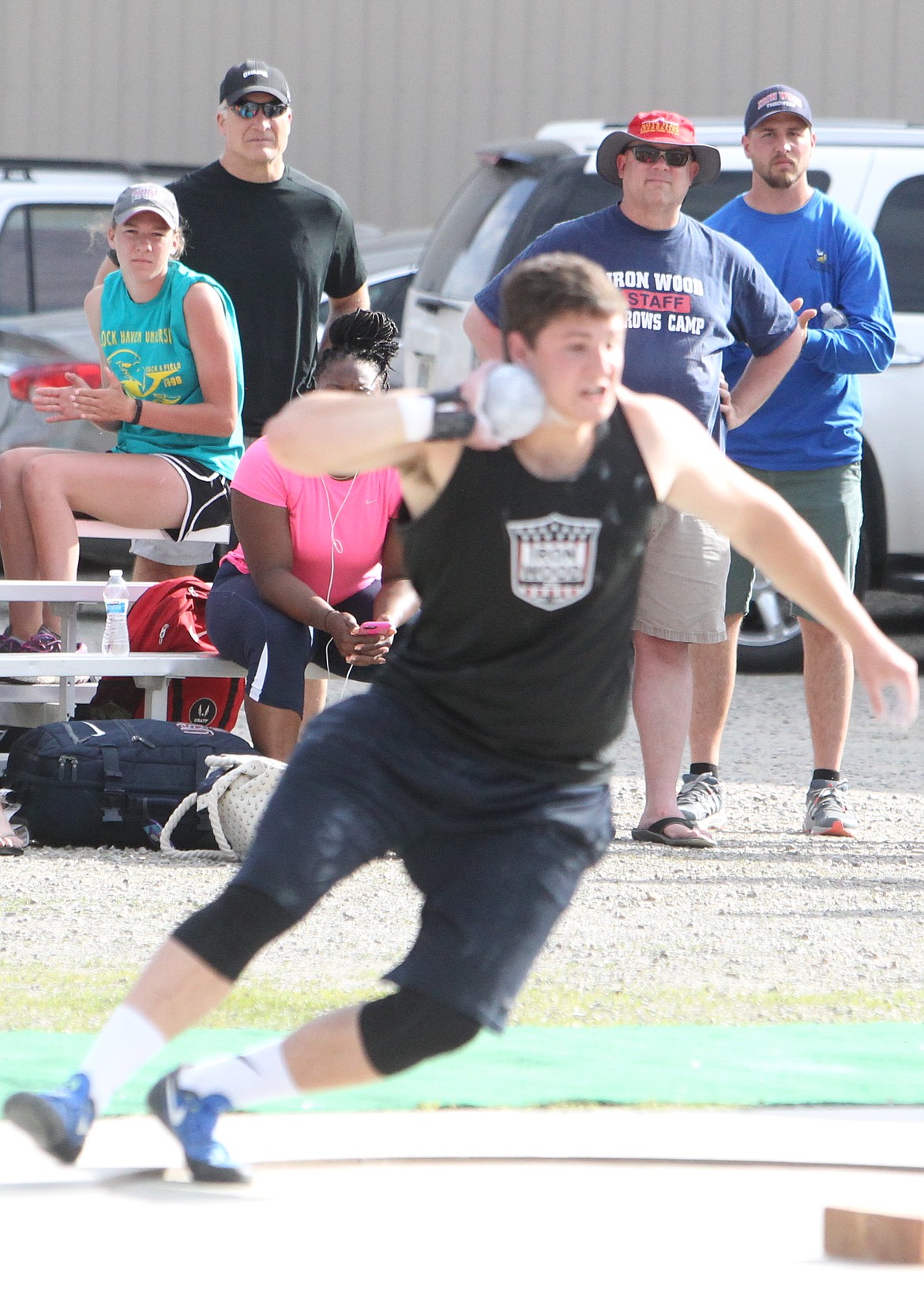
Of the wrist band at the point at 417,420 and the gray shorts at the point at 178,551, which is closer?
the wrist band at the point at 417,420

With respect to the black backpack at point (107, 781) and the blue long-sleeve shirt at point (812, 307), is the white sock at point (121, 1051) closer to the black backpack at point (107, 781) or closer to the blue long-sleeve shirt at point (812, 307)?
the black backpack at point (107, 781)

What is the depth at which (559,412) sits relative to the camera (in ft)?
10.7

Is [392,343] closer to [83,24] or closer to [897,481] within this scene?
[897,481]

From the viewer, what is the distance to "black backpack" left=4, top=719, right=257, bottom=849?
6.09 meters

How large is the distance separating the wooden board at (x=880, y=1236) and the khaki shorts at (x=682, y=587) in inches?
117

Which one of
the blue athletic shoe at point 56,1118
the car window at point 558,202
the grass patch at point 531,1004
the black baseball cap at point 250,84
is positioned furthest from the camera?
the car window at point 558,202

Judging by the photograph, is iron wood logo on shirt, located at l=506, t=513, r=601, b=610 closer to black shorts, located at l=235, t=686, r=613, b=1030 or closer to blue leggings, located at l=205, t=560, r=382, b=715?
black shorts, located at l=235, t=686, r=613, b=1030

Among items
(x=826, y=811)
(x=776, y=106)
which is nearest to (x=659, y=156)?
(x=776, y=106)

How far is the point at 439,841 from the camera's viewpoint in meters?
3.43

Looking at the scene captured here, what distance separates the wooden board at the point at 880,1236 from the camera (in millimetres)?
3172

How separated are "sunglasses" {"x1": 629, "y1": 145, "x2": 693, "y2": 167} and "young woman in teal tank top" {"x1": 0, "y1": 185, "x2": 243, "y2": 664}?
4.77ft

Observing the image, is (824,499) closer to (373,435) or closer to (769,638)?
(769,638)

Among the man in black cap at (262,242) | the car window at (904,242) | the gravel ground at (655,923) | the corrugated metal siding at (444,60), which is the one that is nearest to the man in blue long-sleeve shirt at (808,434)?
the gravel ground at (655,923)

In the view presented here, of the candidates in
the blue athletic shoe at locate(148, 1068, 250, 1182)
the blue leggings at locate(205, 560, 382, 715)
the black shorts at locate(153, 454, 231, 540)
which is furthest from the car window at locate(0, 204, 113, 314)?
the blue athletic shoe at locate(148, 1068, 250, 1182)
